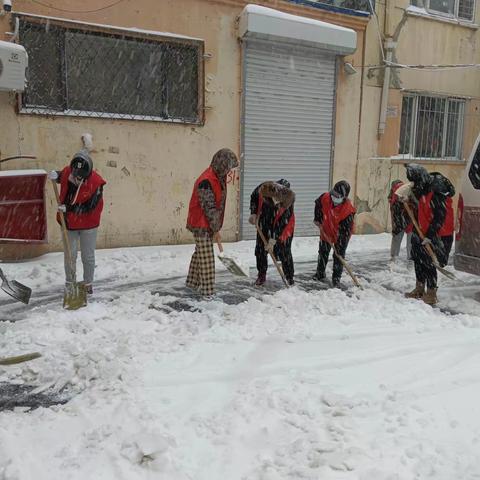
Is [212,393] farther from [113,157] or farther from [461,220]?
[113,157]

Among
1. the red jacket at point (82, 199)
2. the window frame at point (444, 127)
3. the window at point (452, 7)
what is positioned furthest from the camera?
the window frame at point (444, 127)

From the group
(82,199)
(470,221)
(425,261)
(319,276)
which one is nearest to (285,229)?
(319,276)

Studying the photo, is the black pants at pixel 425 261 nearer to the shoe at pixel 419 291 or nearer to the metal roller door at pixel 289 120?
the shoe at pixel 419 291

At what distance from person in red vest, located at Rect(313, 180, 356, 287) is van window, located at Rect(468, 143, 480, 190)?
135 cm

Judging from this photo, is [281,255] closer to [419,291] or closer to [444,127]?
[419,291]

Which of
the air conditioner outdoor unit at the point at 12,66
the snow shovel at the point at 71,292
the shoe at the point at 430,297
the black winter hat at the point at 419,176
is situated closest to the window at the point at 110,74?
the air conditioner outdoor unit at the point at 12,66

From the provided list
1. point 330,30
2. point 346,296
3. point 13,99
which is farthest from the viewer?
point 330,30

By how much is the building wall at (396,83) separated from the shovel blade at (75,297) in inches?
270

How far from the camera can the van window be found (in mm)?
5461

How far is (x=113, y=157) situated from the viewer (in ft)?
25.8

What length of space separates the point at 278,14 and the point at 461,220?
5028 millimetres

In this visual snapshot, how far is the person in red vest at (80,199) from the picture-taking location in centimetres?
501

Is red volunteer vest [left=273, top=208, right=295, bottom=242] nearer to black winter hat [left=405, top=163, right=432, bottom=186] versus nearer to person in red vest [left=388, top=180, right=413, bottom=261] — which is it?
black winter hat [left=405, top=163, right=432, bottom=186]

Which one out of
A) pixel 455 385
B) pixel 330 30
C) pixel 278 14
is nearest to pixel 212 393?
pixel 455 385
